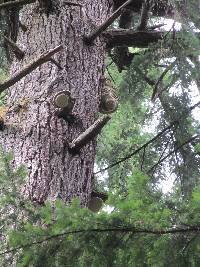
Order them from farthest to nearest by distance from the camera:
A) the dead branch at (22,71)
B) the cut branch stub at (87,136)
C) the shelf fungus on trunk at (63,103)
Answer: the shelf fungus on trunk at (63,103) → the cut branch stub at (87,136) → the dead branch at (22,71)

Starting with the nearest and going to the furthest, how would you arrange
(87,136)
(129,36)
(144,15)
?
(87,136)
(144,15)
(129,36)

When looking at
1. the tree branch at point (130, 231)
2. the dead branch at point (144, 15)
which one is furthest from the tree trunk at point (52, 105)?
the tree branch at point (130, 231)

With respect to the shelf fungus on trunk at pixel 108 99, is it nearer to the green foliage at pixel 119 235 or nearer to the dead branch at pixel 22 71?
the dead branch at pixel 22 71

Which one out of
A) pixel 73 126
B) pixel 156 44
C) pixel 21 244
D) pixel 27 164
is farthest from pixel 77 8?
pixel 21 244

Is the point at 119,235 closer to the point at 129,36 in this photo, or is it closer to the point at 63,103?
the point at 63,103

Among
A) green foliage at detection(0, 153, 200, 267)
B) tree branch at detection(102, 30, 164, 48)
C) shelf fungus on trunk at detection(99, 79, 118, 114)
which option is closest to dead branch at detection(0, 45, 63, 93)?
green foliage at detection(0, 153, 200, 267)

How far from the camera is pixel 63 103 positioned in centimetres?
331

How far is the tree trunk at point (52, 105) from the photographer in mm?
3078

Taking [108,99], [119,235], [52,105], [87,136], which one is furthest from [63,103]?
[119,235]

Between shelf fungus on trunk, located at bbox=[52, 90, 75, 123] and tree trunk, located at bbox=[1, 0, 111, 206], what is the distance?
1.5 inches

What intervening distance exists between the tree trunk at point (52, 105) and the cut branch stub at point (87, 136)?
0.05 m

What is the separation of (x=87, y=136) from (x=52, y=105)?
40 centimetres

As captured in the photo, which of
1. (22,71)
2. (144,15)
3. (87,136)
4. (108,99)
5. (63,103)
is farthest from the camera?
(144,15)

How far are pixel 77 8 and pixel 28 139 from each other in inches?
58.8
